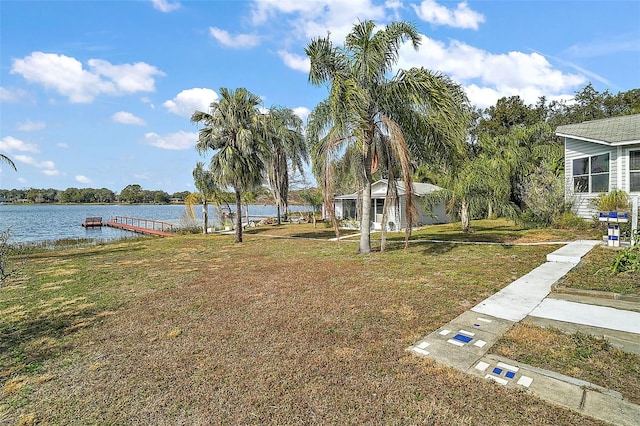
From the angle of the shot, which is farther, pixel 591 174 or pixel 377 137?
pixel 591 174

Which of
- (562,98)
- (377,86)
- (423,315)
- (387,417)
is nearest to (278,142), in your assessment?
(377,86)

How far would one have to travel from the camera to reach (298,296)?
19.6 ft

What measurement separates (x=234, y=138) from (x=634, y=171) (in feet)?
53.1

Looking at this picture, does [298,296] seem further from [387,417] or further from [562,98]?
[562,98]

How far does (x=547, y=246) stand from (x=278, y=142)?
16.1 m

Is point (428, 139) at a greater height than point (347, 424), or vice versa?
point (428, 139)

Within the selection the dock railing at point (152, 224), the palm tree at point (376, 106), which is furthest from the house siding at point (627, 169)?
the dock railing at point (152, 224)

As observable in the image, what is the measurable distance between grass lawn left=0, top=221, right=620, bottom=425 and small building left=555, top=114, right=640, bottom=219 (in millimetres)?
8659

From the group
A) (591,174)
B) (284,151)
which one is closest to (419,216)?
(591,174)

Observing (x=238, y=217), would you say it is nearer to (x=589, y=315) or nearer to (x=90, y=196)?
(x=589, y=315)

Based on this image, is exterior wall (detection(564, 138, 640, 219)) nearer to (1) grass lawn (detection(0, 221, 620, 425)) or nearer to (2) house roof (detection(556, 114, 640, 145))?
(2) house roof (detection(556, 114, 640, 145))

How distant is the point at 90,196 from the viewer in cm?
9238

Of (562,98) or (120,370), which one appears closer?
(120,370)

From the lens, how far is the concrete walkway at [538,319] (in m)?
2.56
